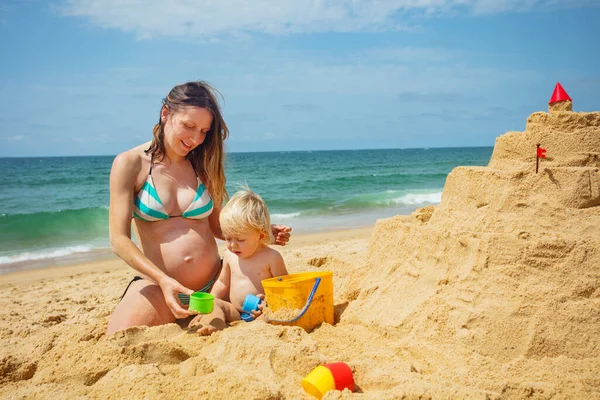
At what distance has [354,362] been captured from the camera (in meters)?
2.33

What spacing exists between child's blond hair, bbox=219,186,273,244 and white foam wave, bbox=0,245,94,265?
5.84 metres

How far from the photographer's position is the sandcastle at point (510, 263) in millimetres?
2408

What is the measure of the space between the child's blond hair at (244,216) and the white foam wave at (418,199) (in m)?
11.3

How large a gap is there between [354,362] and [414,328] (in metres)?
0.51

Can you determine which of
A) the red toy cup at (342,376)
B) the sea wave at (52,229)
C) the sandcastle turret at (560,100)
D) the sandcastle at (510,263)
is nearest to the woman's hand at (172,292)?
the red toy cup at (342,376)

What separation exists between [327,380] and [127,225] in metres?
1.58

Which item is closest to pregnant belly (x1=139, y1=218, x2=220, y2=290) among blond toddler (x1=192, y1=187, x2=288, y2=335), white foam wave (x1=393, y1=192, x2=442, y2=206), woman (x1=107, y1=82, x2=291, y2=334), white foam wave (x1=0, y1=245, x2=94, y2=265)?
woman (x1=107, y1=82, x2=291, y2=334)

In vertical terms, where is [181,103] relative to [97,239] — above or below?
above

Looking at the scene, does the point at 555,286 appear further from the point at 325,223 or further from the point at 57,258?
the point at 325,223

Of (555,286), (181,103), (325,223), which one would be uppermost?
(181,103)

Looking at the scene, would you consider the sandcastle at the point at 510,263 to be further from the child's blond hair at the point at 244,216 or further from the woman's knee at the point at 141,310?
the woman's knee at the point at 141,310

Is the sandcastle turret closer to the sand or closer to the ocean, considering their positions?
the sand

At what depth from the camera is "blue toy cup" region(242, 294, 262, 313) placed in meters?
3.14

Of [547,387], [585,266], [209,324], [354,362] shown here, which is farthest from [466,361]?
[209,324]
